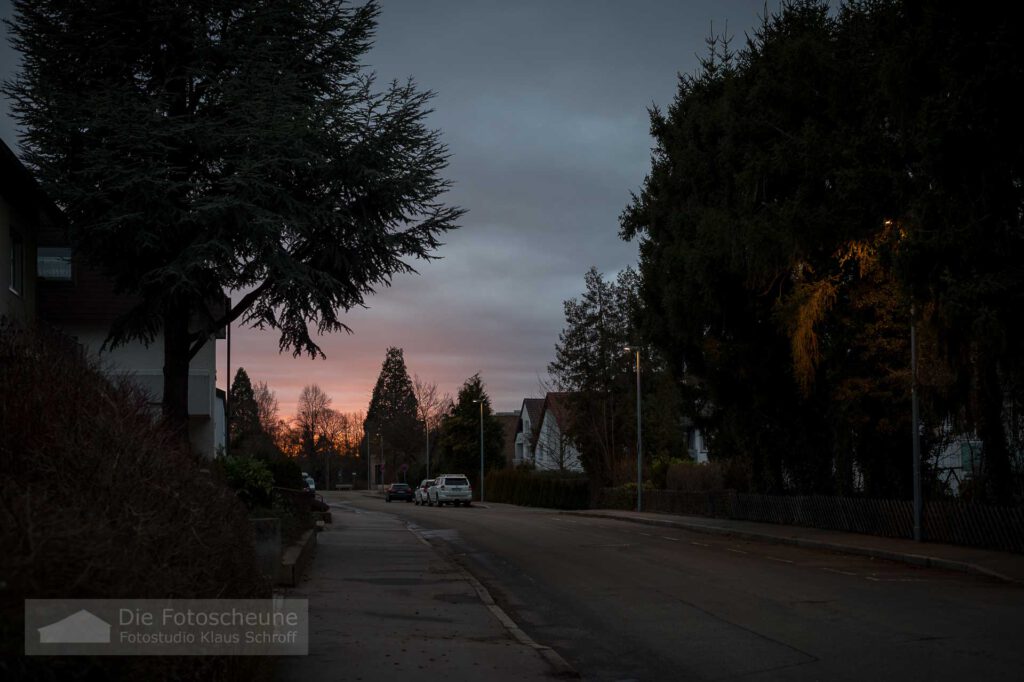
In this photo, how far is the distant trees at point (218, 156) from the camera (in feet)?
61.1

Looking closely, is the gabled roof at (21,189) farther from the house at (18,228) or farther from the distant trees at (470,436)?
the distant trees at (470,436)

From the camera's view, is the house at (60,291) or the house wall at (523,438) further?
the house wall at (523,438)

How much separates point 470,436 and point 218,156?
65604 millimetres

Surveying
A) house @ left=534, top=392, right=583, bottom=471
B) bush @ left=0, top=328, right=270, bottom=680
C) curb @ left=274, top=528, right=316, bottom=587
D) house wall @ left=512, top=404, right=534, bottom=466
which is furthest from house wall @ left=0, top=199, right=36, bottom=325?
house wall @ left=512, top=404, right=534, bottom=466

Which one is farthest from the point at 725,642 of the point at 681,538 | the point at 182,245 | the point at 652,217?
the point at 652,217

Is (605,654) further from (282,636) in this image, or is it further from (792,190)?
(792,190)

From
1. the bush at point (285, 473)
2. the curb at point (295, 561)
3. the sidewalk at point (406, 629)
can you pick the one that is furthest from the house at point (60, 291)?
the sidewalk at point (406, 629)

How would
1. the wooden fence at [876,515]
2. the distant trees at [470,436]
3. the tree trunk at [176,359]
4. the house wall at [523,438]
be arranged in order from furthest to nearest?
the house wall at [523,438] → the distant trees at [470,436] → the tree trunk at [176,359] → the wooden fence at [876,515]

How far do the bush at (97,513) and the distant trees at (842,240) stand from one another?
12.3 metres

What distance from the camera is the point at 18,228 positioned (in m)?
22.2

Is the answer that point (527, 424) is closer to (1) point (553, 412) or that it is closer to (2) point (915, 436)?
(1) point (553, 412)

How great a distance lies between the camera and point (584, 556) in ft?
69.7

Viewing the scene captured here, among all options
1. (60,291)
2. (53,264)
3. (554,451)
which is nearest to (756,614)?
(53,264)

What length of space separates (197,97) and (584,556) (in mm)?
12396
